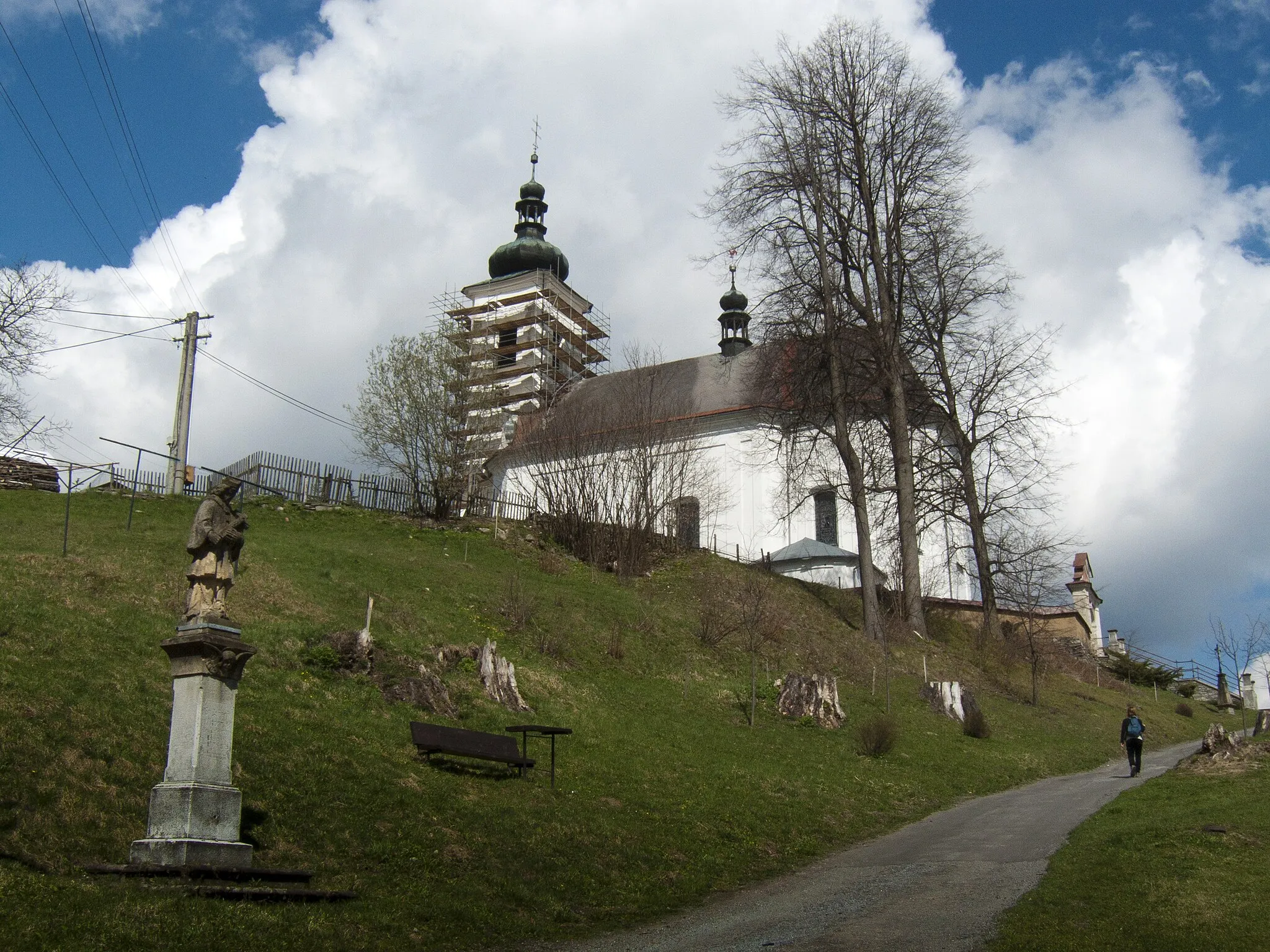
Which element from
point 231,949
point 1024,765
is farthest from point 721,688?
point 231,949

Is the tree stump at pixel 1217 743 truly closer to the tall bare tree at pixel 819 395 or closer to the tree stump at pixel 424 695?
the tree stump at pixel 424 695

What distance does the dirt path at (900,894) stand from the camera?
26.4 feet

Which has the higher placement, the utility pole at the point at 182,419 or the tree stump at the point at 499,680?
the utility pole at the point at 182,419

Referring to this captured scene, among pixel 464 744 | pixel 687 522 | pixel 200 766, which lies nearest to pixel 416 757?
pixel 464 744

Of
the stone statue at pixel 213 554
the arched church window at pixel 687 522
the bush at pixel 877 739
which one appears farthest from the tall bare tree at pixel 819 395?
the stone statue at pixel 213 554

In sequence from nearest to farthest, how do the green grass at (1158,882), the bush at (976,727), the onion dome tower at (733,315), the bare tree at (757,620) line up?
the green grass at (1158,882) < the bush at (976,727) < the bare tree at (757,620) < the onion dome tower at (733,315)

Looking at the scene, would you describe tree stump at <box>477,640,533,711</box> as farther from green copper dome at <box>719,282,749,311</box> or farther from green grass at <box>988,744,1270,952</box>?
green copper dome at <box>719,282,749,311</box>

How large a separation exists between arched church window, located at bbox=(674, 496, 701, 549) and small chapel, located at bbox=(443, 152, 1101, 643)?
7cm

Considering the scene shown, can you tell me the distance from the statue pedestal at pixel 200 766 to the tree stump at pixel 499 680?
7.51 metres

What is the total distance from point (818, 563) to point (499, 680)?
22.7m

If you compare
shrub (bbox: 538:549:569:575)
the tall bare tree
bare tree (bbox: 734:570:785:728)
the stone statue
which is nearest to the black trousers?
bare tree (bbox: 734:570:785:728)

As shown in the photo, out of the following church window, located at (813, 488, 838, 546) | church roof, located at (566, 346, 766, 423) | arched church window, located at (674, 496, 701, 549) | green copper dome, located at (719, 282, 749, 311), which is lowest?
arched church window, located at (674, 496, 701, 549)

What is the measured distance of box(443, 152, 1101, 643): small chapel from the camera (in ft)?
118

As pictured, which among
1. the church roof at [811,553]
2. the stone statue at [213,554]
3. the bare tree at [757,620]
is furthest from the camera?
the church roof at [811,553]
